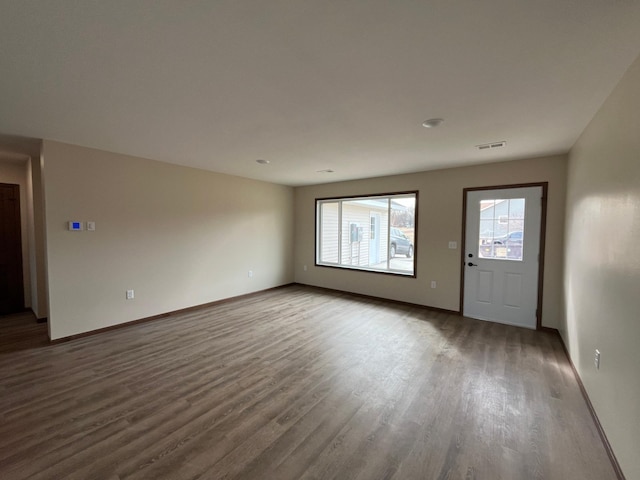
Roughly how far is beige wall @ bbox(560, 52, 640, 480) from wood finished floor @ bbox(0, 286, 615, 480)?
291mm

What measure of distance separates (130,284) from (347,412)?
353 cm

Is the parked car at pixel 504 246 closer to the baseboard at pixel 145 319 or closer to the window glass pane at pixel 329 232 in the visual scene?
the window glass pane at pixel 329 232

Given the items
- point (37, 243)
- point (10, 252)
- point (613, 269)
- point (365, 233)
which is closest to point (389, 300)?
point (365, 233)

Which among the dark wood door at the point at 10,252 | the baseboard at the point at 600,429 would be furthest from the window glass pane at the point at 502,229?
the dark wood door at the point at 10,252

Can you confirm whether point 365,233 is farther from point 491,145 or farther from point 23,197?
point 23,197

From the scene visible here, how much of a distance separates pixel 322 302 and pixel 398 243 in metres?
1.88

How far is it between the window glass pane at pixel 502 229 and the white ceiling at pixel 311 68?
3.95ft

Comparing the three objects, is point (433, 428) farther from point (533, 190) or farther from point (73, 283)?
point (73, 283)

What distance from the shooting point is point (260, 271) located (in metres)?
5.94

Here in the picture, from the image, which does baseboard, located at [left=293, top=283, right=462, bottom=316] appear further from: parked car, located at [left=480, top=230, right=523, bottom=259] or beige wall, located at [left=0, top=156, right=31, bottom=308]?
beige wall, located at [left=0, top=156, right=31, bottom=308]

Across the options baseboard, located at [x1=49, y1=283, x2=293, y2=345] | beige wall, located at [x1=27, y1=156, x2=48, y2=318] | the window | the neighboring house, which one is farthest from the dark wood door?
the neighboring house

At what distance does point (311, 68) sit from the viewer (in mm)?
1748

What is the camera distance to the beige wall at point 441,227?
373 centimetres

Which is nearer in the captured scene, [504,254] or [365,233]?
[504,254]
